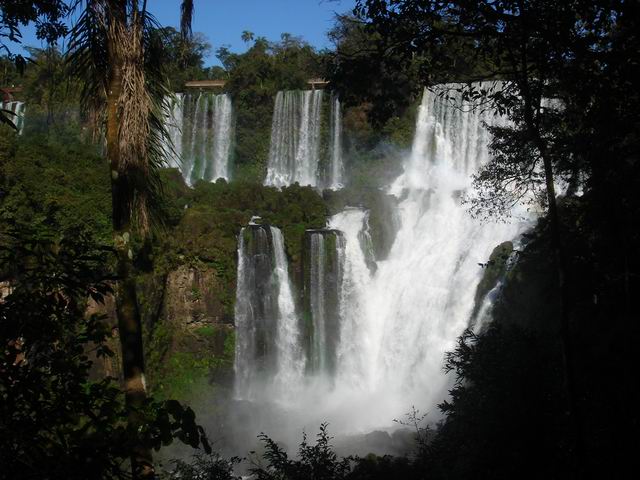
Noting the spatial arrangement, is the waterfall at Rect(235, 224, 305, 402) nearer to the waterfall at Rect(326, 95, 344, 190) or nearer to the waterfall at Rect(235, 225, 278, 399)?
the waterfall at Rect(235, 225, 278, 399)

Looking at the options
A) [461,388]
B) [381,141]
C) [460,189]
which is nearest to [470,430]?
[461,388]

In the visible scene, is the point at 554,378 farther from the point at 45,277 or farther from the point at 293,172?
the point at 293,172

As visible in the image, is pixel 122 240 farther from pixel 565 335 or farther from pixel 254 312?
pixel 254 312

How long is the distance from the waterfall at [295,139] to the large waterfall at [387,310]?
25.2 ft

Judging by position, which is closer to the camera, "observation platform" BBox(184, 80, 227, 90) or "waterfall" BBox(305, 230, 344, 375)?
"waterfall" BBox(305, 230, 344, 375)

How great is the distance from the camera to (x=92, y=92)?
4617 millimetres

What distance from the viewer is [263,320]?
842 inches

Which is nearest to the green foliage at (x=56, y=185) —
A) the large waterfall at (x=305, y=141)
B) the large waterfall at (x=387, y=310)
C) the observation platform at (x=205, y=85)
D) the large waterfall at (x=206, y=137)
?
the large waterfall at (x=387, y=310)

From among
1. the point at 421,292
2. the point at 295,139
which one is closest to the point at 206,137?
the point at 295,139

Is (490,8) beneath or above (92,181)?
→ beneath

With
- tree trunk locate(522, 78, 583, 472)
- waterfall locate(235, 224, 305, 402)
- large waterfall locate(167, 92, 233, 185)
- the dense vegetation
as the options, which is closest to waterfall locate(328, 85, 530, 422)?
waterfall locate(235, 224, 305, 402)

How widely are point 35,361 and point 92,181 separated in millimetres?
18671

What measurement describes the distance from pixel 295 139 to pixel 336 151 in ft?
7.17

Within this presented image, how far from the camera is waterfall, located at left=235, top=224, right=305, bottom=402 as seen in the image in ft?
69.6
